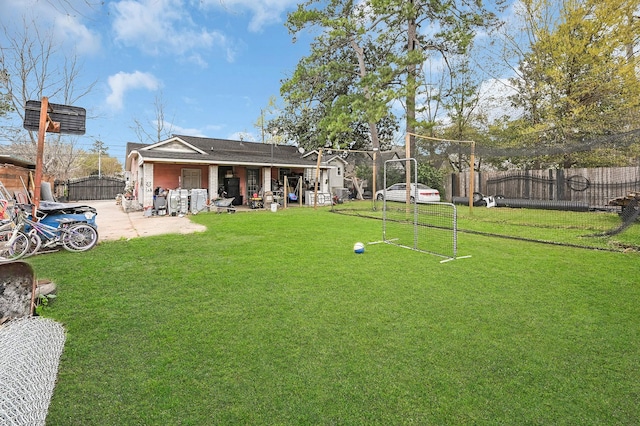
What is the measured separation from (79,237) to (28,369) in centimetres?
502

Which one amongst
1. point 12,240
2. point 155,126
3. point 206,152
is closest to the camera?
point 12,240

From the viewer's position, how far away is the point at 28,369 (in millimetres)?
1722

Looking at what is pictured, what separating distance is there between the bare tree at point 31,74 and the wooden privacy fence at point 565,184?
20.6 m

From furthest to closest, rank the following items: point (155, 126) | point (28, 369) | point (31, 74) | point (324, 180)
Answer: point (155, 126), point (324, 180), point (31, 74), point (28, 369)

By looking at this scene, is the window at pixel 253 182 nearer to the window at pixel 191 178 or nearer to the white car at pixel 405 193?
the window at pixel 191 178

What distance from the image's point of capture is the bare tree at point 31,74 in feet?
43.5

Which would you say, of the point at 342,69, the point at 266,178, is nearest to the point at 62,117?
the point at 266,178

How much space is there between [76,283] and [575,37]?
20759 millimetres

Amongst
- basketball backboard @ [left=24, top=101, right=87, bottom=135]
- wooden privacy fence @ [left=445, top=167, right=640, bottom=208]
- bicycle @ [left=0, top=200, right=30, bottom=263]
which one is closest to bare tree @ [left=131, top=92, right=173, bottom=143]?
basketball backboard @ [left=24, top=101, right=87, bottom=135]

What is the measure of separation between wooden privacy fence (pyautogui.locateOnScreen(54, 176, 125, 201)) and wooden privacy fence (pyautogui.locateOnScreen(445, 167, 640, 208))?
26.5m

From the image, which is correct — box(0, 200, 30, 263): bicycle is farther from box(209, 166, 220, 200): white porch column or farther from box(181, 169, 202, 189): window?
box(181, 169, 202, 189): window

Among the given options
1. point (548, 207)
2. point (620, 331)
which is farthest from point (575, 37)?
point (620, 331)

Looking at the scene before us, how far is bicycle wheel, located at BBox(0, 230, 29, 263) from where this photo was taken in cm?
513

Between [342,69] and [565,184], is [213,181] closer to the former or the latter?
[342,69]
